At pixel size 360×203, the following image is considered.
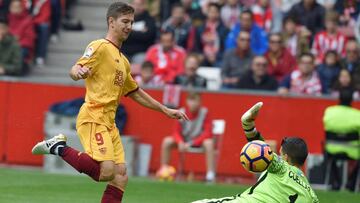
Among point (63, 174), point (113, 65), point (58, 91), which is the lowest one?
point (63, 174)

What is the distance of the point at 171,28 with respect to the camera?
866 inches

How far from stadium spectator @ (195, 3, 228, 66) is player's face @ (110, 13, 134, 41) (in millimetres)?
10431

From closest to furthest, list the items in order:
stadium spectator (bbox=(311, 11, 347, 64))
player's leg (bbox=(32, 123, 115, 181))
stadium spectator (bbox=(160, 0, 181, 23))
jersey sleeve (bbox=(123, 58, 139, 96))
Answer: player's leg (bbox=(32, 123, 115, 181))
jersey sleeve (bbox=(123, 58, 139, 96))
stadium spectator (bbox=(311, 11, 347, 64))
stadium spectator (bbox=(160, 0, 181, 23))

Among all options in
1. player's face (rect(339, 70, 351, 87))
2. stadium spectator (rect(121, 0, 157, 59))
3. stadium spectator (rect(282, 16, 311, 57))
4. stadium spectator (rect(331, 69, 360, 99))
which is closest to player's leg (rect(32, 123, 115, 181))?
stadium spectator (rect(331, 69, 360, 99))

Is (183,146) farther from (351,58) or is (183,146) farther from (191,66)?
(351,58)

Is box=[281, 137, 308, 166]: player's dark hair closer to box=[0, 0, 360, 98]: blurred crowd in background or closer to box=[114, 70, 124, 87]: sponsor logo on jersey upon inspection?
box=[114, 70, 124, 87]: sponsor logo on jersey

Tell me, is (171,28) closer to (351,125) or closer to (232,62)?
(232,62)

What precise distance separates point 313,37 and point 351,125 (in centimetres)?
435

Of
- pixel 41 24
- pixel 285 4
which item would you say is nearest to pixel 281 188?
pixel 285 4

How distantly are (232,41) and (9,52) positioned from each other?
4387 millimetres

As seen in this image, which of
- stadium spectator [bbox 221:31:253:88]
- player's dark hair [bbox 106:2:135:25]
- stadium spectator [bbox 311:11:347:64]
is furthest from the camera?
stadium spectator [bbox 311:11:347:64]

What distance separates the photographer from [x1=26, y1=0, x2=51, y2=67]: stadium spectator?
2253cm

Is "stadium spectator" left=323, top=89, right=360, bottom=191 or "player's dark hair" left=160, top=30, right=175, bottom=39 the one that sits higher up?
"player's dark hair" left=160, top=30, right=175, bottom=39

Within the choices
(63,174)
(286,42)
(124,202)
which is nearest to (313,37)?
(286,42)
